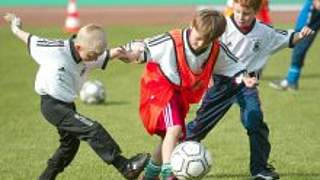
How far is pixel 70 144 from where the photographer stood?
7336 millimetres

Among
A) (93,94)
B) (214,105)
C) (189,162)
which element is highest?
(214,105)

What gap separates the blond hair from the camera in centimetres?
681

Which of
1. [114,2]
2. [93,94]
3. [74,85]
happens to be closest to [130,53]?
[74,85]

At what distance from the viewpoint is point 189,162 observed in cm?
679

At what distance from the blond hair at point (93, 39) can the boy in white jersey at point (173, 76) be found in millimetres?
295

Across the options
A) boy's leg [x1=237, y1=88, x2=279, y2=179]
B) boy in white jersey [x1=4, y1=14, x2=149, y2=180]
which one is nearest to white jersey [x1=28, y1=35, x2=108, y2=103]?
boy in white jersey [x1=4, y1=14, x2=149, y2=180]

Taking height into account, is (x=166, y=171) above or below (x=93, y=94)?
above

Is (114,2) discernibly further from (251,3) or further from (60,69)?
(60,69)

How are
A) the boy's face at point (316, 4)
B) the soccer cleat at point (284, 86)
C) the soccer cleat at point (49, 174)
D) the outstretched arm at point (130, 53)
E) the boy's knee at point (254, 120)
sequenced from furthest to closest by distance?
1. the soccer cleat at point (284, 86)
2. the boy's face at point (316, 4)
3. the boy's knee at point (254, 120)
4. the soccer cleat at point (49, 174)
5. the outstretched arm at point (130, 53)

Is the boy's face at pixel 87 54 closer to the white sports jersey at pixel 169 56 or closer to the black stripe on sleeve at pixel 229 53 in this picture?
the white sports jersey at pixel 169 56

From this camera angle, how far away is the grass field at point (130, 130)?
8289 mm

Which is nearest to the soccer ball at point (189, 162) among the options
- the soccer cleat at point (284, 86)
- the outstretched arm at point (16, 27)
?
the outstretched arm at point (16, 27)

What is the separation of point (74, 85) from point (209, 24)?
1300 millimetres

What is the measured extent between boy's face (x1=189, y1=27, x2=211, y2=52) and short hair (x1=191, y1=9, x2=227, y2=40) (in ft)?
0.14
